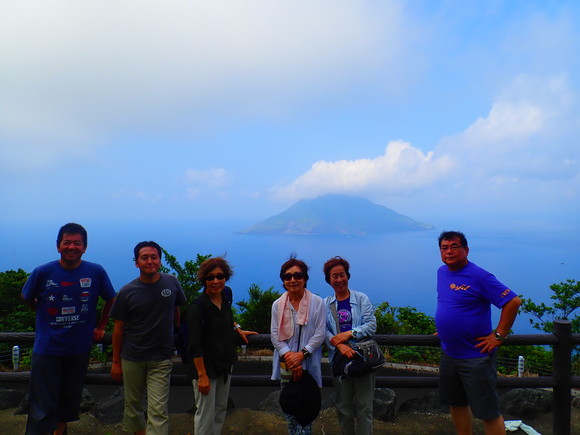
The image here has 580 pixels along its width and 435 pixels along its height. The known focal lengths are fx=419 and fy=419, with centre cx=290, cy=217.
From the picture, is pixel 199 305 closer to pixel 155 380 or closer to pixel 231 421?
pixel 155 380

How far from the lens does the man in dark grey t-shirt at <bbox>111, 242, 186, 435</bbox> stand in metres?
3.38

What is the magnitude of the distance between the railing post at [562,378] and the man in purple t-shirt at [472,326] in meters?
1.15

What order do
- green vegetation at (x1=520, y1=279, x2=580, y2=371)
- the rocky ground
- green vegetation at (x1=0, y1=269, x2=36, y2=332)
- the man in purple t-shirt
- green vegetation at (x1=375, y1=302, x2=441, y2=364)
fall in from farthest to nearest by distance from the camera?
green vegetation at (x1=520, y1=279, x2=580, y2=371) → green vegetation at (x1=0, y1=269, x2=36, y2=332) → green vegetation at (x1=375, y1=302, x2=441, y2=364) → the rocky ground → the man in purple t-shirt

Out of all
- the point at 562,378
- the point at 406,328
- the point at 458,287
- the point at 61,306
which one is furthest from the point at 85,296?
the point at 406,328

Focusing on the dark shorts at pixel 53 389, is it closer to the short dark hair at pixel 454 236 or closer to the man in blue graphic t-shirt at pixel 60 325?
the man in blue graphic t-shirt at pixel 60 325

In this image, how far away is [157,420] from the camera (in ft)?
11.3

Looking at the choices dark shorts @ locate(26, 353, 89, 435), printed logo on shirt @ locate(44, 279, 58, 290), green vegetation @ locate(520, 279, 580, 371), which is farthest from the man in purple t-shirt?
green vegetation @ locate(520, 279, 580, 371)

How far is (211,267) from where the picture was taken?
3262mm

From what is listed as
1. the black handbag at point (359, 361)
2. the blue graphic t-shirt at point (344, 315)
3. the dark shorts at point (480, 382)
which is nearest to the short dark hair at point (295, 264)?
the blue graphic t-shirt at point (344, 315)

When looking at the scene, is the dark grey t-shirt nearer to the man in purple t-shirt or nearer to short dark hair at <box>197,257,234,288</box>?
short dark hair at <box>197,257,234,288</box>

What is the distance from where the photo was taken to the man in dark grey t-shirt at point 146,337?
Answer: 3.38 meters

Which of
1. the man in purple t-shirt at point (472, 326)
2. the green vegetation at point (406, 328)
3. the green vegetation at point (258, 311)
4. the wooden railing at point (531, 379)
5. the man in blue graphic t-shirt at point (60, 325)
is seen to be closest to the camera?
the man in purple t-shirt at point (472, 326)

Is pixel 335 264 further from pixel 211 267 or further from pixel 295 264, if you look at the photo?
pixel 211 267

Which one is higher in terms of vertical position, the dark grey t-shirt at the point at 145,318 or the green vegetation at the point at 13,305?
the dark grey t-shirt at the point at 145,318
